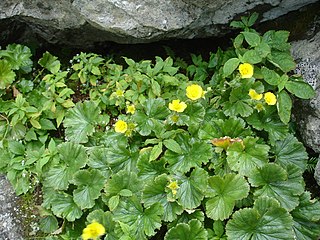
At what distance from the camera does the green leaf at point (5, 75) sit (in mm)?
3705

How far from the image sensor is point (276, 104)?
11.0ft

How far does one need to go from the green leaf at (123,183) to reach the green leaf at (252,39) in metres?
1.26

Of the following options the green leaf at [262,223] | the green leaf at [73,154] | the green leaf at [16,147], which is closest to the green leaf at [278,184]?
the green leaf at [262,223]

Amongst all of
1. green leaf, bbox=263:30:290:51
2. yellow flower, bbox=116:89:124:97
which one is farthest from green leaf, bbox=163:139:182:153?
green leaf, bbox=263:30:290:51

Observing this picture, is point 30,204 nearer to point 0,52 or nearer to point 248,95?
point 0,52

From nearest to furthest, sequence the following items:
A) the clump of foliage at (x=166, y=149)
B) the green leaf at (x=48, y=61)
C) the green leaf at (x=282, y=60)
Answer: the clump of foliage at (x=166, y=149) < the green leaf at (x=282, y=60) < the green leaf at (x=48, y=61)

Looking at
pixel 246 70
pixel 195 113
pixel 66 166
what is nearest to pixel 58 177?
pixel 66 166

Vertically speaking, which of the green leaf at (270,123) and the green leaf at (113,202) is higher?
the green leaf at (270,123)

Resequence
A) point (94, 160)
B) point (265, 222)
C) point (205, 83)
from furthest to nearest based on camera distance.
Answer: point (205, 83) → point (94, 160) → point (265, 222)

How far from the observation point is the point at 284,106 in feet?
11.0

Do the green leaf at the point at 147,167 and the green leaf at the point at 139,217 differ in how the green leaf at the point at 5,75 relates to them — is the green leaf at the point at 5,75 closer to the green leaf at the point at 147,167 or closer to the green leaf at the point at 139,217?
the green leaf at the point at 147,167

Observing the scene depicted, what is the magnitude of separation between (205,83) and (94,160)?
125cm

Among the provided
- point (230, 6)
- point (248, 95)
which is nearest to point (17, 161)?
point (248, 95)

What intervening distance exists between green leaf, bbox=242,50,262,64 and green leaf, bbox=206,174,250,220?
34.1 inches
